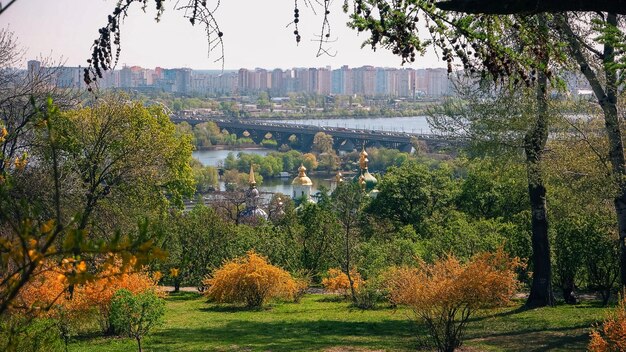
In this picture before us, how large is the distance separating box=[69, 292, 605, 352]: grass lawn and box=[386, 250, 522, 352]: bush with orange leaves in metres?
0.51

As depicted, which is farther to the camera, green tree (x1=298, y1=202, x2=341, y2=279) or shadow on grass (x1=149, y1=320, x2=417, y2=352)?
green tree (x1=298, y1=202, x2=341, y2=279)

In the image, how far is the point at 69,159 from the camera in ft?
55.6

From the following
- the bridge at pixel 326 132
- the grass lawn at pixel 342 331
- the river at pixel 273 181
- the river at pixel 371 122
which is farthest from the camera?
the river at pixel 371 122

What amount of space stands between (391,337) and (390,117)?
134908 mm

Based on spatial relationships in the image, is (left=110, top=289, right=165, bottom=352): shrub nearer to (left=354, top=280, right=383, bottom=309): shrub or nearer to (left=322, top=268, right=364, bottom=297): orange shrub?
(left=354, top=280, right=383, bottom=309): shrub

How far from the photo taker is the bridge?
8825 cm

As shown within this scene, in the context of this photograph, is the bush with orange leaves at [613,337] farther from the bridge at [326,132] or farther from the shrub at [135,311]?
the bridge at [326,132]

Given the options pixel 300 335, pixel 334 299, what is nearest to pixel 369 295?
pixel 334 299

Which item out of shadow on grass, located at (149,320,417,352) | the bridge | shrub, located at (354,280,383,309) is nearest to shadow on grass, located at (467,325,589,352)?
shadow on grass, located at (149,320,417,352)

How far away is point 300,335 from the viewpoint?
11078 millimetres

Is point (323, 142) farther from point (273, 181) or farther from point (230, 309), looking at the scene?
point (230, 309)

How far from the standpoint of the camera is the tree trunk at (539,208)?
11.9 metres

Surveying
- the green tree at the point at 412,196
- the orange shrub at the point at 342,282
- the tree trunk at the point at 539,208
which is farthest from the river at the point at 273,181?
the tree trunk at the point at 539,208

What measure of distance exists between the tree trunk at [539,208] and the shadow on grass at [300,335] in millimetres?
2180
